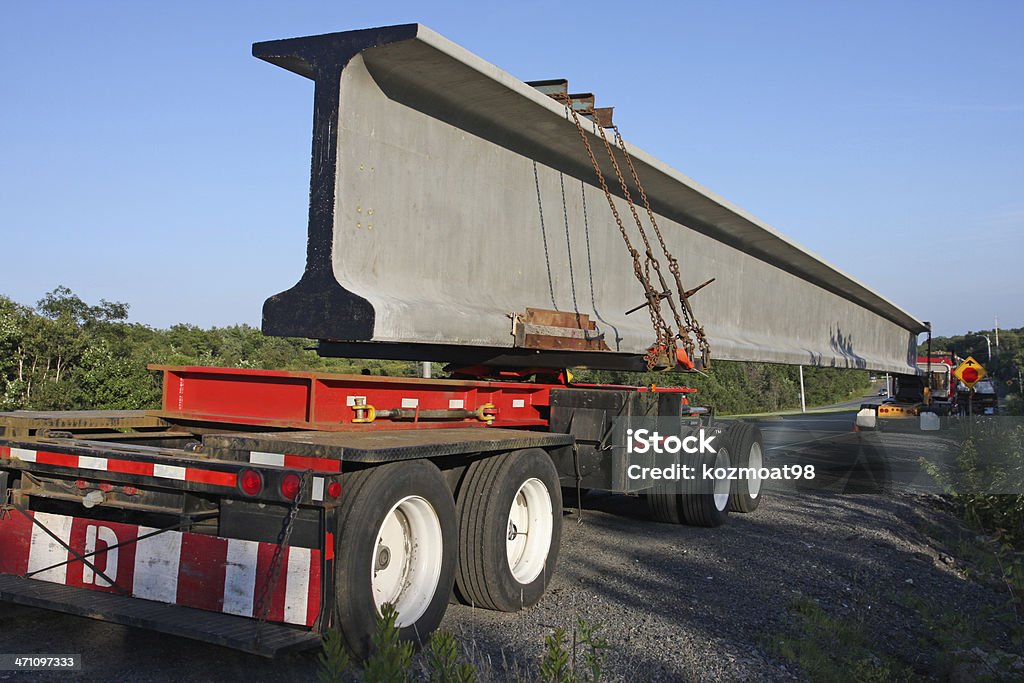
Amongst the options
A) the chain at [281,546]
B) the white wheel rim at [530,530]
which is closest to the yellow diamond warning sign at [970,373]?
the white wheel rim at [530,530]

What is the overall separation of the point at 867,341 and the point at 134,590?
712 inches

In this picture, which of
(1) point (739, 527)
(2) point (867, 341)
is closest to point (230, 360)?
(2) point (867, 341)

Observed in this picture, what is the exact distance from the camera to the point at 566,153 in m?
8.27

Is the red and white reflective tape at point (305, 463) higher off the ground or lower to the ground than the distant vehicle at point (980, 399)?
lower

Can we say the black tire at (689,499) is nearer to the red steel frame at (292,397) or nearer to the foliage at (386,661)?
the red steel frame at (292,397)

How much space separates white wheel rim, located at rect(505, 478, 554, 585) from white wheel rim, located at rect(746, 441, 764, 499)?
4.64 meters

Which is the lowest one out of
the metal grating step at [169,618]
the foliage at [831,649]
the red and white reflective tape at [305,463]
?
the foliage at [831,649]

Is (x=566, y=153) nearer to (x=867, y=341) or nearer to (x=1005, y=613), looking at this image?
(x=1005, y=613)

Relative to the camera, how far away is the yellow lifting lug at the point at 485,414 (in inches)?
277

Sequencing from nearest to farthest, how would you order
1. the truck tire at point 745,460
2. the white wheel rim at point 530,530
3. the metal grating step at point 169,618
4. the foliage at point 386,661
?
the foliage at point 386,661 < the metal grating step at point 169,618 < the white wheel rim at point 530,530 < the truck tire at point 745,460

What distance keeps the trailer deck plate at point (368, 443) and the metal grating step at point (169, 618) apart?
33.1 inches

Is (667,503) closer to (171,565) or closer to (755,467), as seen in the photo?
(755,467)

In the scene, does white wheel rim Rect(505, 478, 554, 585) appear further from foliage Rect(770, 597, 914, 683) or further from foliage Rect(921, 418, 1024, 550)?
foliage Rect(921, 418, 1024, 550)

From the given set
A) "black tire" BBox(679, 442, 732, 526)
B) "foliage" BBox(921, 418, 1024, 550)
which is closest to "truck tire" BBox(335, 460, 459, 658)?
"black tire" BBox(679, 442, 732, 526)
